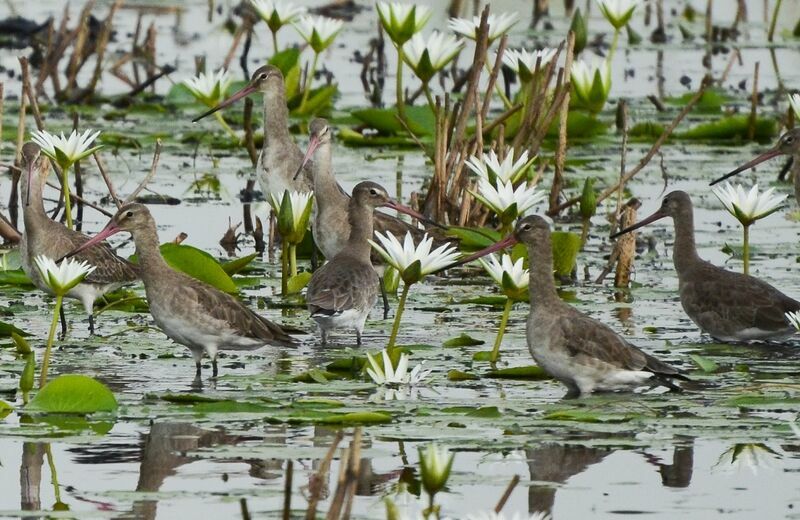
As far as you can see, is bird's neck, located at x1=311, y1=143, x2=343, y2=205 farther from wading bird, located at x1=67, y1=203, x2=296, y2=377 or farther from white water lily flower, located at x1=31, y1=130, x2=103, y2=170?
wading bird, located at x1=67, y1=203, x2=296, y2=377

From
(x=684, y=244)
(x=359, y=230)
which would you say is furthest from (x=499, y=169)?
(x=684, y=244)

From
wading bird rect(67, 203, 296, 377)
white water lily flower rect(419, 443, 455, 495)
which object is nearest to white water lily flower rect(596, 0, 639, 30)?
wading bird rect(67, 203, 296, 377)

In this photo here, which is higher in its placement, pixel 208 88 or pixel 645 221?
pixel 208 88

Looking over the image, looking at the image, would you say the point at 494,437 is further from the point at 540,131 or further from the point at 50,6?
the point at 50,6

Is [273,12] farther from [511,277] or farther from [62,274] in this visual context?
[62,274]

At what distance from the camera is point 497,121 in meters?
13.5

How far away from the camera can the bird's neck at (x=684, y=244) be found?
460 inches

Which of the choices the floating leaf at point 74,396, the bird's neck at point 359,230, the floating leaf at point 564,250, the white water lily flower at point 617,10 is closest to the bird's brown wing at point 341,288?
the bird's neck at point 359,230

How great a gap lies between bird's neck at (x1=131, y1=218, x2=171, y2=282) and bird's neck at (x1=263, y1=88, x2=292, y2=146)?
3913 mm

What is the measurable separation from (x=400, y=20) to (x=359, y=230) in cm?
189

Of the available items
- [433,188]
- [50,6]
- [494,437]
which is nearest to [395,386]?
[494,437]

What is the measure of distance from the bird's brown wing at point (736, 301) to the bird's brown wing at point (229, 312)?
8.28 feet

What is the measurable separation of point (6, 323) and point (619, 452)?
4.21m

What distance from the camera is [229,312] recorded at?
997cm
